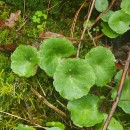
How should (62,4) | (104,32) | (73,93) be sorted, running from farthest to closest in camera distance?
(62,4) < (104,32) < (73,93)

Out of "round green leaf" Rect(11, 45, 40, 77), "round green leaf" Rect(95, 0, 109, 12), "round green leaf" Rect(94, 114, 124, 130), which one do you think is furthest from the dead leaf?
"round green leaf" Rect(94, 114, 124, 130)

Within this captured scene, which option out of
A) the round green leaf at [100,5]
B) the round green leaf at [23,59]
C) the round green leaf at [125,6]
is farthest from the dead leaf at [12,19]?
the round green leaf at [125,6]

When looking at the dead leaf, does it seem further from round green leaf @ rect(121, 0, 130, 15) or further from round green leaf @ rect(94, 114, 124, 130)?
round green leaf @ rect(94, 114, 124, 130)

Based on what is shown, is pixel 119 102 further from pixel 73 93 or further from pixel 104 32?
pixel 104 32

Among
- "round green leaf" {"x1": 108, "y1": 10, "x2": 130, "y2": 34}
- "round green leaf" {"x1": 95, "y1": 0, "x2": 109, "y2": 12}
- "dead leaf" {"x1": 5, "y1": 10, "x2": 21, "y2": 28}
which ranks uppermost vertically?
"round green leaf" {"x1": 95, "y1": 0, "x2": 109, "y2": 12}

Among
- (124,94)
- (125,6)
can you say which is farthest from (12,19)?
(124,94)

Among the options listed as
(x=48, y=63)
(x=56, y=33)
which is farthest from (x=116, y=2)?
(x=48, y=63)

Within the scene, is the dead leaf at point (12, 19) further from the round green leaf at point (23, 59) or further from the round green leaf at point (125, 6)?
the round green leaf at point (125, 6)
